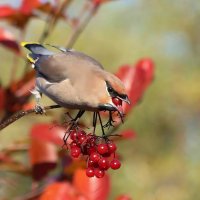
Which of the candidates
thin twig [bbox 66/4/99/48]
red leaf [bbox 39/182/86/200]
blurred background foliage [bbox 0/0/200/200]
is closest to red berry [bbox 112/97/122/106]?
red leaf [bbox 39/182/86/200]

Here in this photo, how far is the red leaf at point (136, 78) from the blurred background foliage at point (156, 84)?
91.5 inches

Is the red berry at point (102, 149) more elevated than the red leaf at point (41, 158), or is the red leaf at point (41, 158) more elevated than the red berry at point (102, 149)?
the red berry at point (102, 149)

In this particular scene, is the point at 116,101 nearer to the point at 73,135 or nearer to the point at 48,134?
the point at 73,135

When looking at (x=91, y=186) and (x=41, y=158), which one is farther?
(x=41, y=158)

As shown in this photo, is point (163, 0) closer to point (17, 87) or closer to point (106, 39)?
point (106, 39)

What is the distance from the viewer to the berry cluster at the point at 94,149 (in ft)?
3.02

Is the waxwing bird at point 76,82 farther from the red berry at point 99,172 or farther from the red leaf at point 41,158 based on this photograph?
the red leaf at point 41,158

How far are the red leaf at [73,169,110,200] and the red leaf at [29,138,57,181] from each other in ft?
0.41

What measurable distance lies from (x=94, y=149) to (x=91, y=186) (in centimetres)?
24

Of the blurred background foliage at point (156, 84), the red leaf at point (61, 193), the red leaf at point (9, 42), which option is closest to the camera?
the red leaf at point (61, 193)

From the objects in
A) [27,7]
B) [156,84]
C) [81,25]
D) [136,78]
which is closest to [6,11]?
[27,7]

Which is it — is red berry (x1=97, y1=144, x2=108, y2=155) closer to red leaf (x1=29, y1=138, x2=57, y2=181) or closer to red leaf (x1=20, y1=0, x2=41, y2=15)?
red leaf (x1=29, y1=138, x2=57, y2=181)

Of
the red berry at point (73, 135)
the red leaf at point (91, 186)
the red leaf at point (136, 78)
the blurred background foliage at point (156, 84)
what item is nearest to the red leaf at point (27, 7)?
the red leaf at point (136, 78)

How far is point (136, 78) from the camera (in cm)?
130
